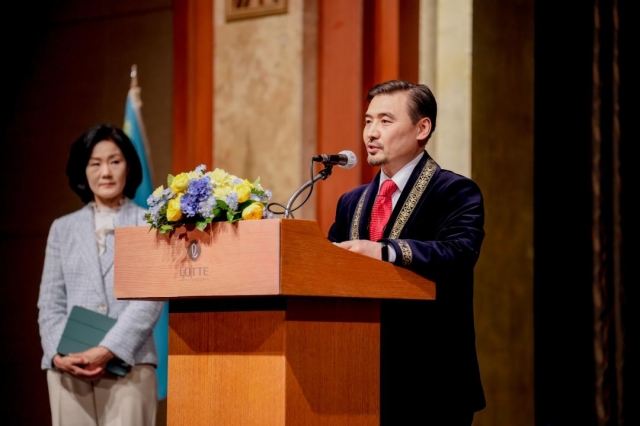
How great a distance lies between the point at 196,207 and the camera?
7.97 ft

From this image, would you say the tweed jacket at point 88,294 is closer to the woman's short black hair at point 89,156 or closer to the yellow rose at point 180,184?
the woman's short black hair at point 89,156

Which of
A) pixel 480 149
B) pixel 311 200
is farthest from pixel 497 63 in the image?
pixel 311 200

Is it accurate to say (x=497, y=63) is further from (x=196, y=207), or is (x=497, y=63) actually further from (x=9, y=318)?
(x=9, y=318)

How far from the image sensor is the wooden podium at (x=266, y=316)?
2301mm

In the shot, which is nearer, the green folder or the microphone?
the microphone

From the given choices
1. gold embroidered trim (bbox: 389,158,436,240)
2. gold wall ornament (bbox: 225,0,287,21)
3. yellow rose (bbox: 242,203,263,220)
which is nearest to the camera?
yellow rose (bbox: 242,203,263,220)

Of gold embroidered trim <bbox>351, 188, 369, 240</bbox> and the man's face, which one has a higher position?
the man's face

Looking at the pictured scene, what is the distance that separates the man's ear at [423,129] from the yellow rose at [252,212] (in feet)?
2.24

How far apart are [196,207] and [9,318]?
3.85 metres

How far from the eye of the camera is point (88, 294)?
3695 mm

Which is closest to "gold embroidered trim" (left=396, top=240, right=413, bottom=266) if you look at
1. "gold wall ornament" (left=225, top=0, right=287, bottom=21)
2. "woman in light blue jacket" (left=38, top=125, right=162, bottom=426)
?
"woman in light blue jacket" (left=38, top=125, right=162, bottom=426)

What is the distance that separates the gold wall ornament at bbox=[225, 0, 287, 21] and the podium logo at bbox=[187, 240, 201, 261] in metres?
2.40

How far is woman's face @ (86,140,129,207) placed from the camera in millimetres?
3865

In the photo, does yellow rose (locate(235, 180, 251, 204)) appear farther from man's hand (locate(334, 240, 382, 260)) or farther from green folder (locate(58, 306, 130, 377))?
green folder (locate(58, 306, 130, 377))
